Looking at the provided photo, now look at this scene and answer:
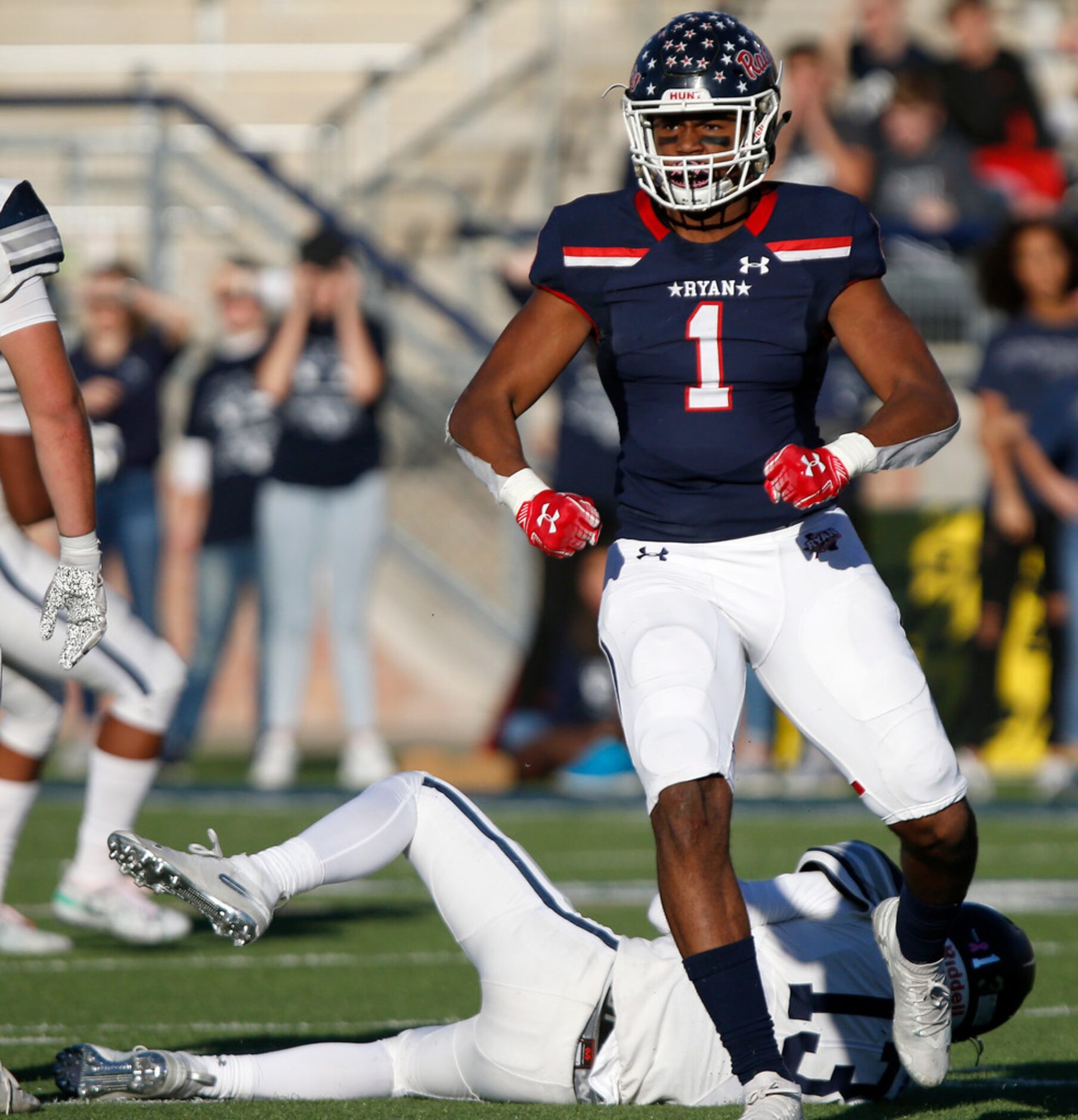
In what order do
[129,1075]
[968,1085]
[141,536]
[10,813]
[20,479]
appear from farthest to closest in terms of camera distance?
[141,536] → [10,813] → [20,479] → [968,1085] → [129,1075]

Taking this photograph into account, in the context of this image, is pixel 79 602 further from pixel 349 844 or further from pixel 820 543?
pixel 820 543

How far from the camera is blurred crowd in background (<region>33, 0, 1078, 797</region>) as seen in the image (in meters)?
9.76

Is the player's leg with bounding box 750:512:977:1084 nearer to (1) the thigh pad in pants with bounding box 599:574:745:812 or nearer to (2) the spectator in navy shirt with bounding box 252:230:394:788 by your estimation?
(1) the thigh pad in pants with bounding box 599:574:745:812

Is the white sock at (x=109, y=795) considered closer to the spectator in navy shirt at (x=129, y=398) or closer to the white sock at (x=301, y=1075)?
the white sock at (x=301, y=1075)

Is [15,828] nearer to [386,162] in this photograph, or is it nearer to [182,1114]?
[182,1114]

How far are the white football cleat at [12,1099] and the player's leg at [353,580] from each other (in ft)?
19.9

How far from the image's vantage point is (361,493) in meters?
9.85

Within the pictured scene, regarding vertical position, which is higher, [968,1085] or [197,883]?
[197,883]

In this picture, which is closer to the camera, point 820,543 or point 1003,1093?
point 820,543

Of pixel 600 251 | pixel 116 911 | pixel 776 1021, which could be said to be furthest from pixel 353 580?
pixel 776 1021

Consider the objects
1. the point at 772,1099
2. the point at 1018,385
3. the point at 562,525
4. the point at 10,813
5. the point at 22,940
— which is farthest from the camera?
the point at 1018,385

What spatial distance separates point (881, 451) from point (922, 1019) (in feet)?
3.38

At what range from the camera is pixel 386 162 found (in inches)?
565

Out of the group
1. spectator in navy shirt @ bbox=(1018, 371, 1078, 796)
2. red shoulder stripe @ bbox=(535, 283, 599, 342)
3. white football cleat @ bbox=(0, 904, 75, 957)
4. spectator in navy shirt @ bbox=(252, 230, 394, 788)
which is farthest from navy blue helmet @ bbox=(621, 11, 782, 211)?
spectator in navy shirt @ bbox=(1018, 371, 1078, 796)
